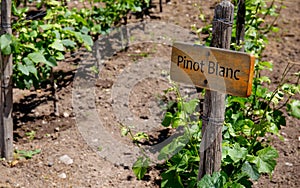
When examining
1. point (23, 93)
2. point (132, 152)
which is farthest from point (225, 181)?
point (23, 93)

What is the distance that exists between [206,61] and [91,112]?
226 centimetres

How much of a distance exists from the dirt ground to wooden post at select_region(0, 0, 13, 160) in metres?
0.14

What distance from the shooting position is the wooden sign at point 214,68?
6.36ft

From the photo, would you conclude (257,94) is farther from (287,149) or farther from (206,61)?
(206,61)

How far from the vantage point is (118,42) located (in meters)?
5.39

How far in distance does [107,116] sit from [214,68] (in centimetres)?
220

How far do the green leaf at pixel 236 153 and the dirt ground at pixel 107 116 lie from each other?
86 centimetres

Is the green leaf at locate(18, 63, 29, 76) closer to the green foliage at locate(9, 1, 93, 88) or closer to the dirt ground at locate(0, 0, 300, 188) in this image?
the green foliage at locate(9, 1, 93, 88)

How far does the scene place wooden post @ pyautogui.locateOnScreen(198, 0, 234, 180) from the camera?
80.1 inches

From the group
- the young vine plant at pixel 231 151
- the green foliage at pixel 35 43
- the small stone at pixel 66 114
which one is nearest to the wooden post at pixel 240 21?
the young vine plant at pixel 231 151

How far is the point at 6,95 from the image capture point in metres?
3.27

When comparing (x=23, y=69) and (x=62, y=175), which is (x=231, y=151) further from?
(x=23, y=69)

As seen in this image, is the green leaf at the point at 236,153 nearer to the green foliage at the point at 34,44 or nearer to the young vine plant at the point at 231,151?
the young vine plant at the point at 231,151

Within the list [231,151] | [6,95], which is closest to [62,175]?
[6,95]
